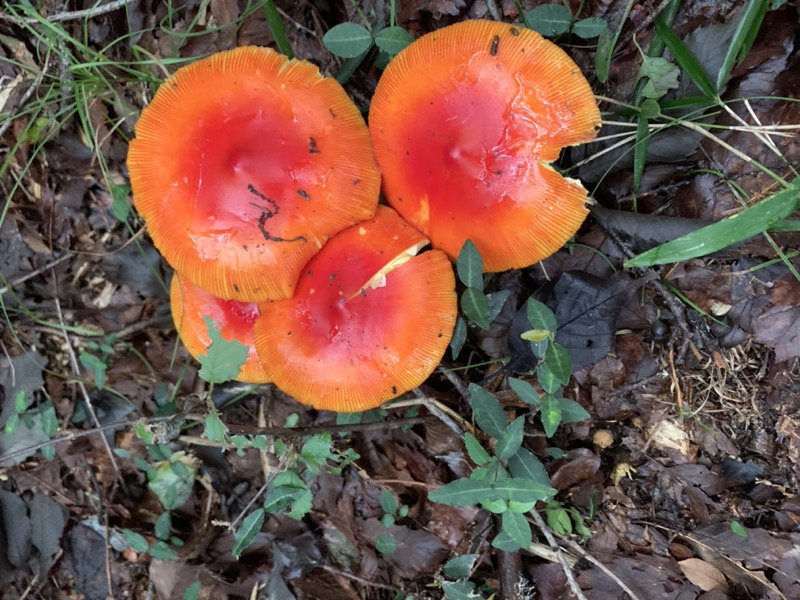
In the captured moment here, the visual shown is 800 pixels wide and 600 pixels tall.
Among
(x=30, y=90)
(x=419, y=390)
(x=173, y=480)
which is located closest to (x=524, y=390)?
(x=419, y=390)

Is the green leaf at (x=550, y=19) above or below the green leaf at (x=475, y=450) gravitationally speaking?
above

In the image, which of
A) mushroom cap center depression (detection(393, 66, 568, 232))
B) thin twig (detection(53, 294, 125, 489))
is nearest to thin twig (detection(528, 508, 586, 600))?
mushroom cap center depression (detection(393, 66, 568, 232))

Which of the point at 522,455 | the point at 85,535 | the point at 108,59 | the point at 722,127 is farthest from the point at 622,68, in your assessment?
the point at 85,535

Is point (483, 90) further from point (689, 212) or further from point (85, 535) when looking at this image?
point (85, 535)

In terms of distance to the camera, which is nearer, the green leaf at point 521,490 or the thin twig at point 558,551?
the green leaf at point 521,490

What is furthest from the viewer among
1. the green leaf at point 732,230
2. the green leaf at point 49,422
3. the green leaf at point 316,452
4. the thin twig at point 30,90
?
the green leaf at point 49,422

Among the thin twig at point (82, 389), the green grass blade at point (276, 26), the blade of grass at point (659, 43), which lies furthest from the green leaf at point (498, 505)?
the thin twig at point (82, 389)

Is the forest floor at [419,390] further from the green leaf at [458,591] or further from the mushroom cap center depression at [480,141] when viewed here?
the mushroom cap center depression at [480,141]
